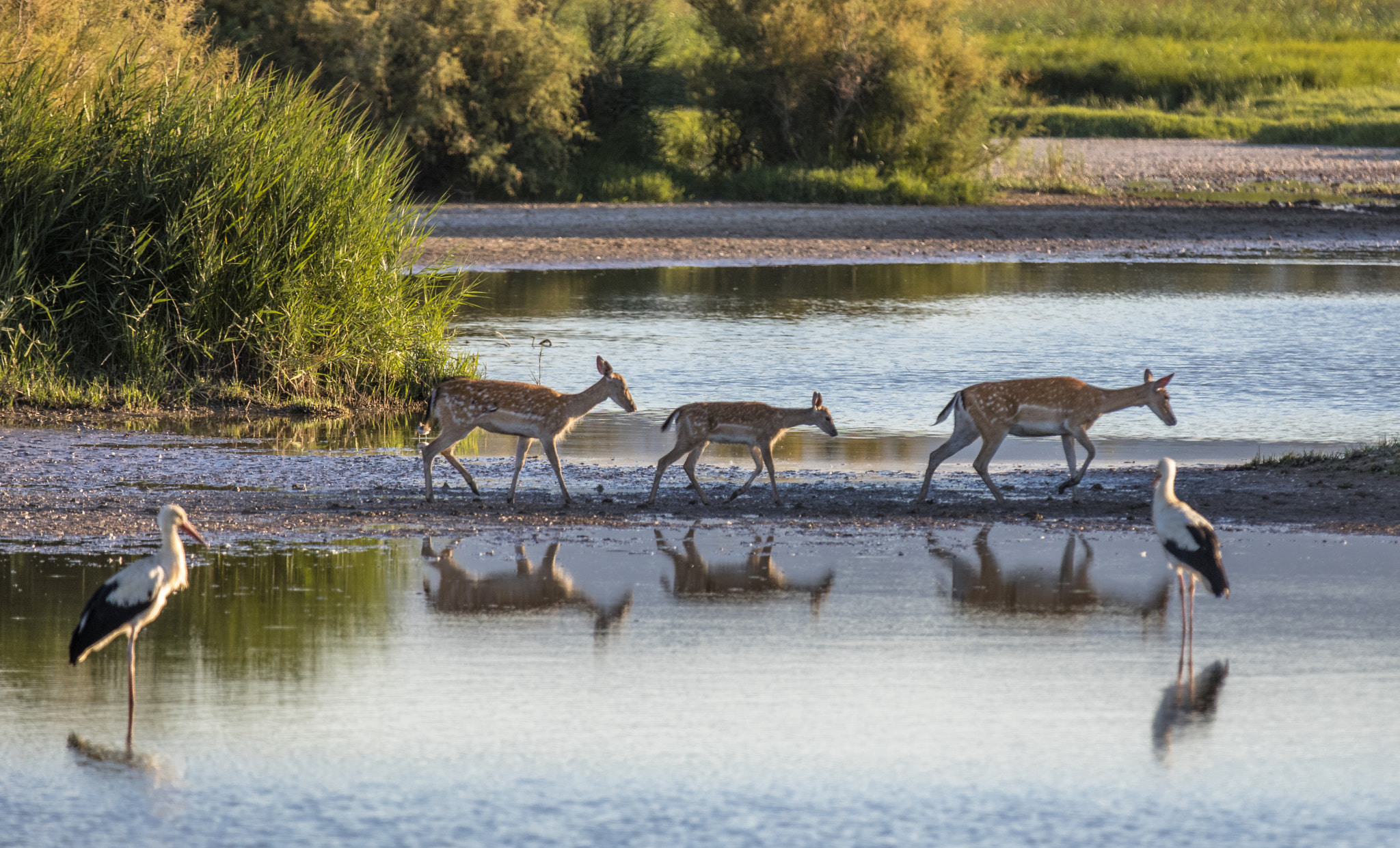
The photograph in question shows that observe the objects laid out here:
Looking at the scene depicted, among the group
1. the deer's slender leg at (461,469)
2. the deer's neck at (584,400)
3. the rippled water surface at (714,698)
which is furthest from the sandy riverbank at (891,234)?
the rippled water surface at (714,698)

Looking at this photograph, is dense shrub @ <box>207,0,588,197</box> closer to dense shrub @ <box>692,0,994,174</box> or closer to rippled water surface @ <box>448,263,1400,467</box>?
dense shrub @ <box>692,0,994,174</box>

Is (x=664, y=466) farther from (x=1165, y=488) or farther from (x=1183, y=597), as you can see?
(x=1183, y=597)

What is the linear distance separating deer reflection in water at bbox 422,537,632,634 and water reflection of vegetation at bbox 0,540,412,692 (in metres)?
0.24

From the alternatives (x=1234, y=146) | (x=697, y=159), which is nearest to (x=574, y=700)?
(x=697, y=159)

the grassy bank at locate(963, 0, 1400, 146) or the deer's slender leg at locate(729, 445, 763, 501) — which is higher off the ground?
the grassy bank at locate(963, 0, 1400, 146)

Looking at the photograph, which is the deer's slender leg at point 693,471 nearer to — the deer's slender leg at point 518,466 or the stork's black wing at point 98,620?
the deer's slender leg at point 518,466

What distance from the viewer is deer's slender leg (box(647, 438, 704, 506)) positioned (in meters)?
12.1

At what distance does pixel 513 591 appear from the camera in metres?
9.62

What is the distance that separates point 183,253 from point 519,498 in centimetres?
536

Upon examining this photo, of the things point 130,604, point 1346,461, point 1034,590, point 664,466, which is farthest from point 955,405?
point 130,604

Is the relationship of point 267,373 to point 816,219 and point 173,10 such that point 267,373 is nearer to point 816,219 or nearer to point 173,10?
point 173,10

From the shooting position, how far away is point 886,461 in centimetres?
1399

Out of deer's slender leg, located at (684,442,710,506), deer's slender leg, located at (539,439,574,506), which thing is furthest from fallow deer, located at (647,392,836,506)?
deer's slender leg, located at (539,439,574,506)

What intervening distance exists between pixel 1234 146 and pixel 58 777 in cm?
4629
